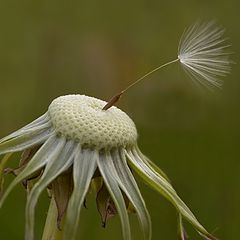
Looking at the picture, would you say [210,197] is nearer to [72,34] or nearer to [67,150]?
[72,34]

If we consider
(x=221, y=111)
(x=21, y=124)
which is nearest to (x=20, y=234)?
(x=21, y=124)

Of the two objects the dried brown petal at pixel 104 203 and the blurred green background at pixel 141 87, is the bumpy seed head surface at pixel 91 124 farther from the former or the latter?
the blurred green background at pixel 141 87

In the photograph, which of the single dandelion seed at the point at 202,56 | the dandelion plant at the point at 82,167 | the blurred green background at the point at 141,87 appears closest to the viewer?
the dandelion plant at the point at 82,167

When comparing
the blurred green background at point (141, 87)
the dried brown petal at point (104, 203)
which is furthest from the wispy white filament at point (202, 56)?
the blurred green background at point (141, 87)

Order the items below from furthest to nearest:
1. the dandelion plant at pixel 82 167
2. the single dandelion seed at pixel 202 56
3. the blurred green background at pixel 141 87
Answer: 1. the blurred green background at pixel 141 87
2. the single dandelion seed at pixel 202 56
3. the dandelion plant at pixel 82 167

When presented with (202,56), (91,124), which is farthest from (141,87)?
(91,124)

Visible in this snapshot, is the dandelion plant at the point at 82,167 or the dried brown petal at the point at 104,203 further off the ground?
the dandelion plant at the point at 82,167

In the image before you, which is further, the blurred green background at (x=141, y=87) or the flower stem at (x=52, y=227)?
the blurred green background at (x=141, y=87)
